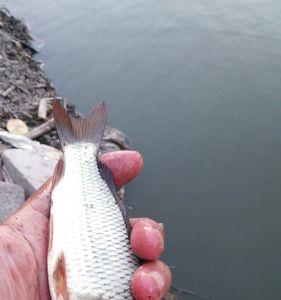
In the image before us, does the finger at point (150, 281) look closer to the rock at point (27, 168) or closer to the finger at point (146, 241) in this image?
the finger at point (146, 241)

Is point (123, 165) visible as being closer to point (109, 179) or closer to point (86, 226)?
point (109, 179)

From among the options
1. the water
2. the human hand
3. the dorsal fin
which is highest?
the dorsal fin

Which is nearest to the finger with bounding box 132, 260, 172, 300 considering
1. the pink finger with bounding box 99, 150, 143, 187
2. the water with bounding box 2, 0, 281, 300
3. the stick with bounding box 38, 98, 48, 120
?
the pink finger with bounding box 99, 150, 143, 187

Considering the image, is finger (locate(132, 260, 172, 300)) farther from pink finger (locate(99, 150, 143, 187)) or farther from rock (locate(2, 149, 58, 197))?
rock (locate(2, 149, 58, 197))

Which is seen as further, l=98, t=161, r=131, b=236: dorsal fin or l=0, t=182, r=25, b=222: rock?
l=0, t=182, r=25, b=222: rock

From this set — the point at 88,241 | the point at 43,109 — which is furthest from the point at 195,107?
the point at 88,241

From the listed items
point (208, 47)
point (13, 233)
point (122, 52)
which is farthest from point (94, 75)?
point (13, 233)
